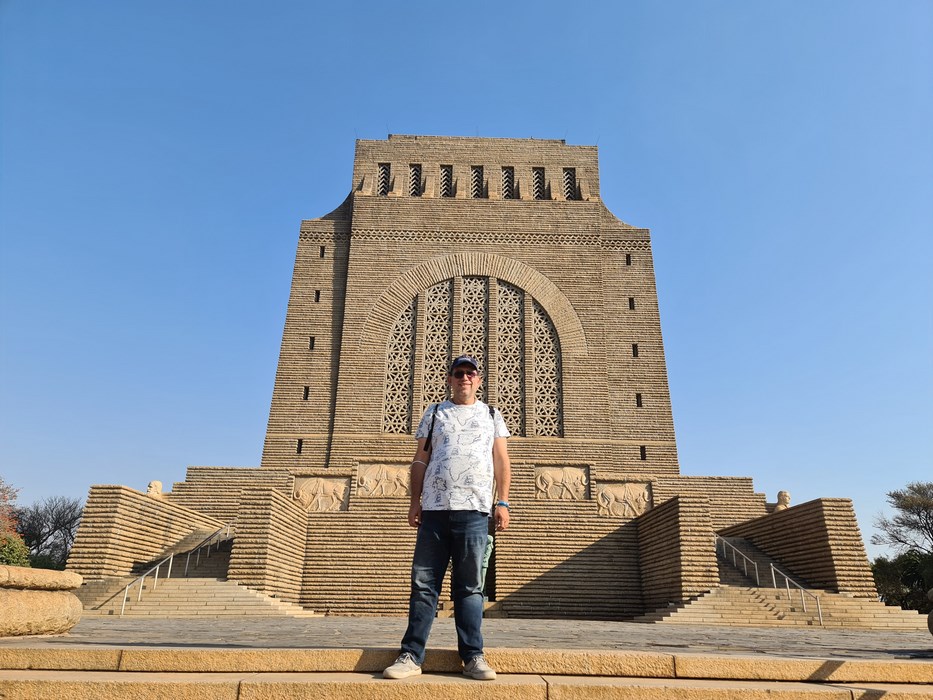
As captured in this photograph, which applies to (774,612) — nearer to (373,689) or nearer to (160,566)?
(373,689)

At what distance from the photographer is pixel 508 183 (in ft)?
70.0

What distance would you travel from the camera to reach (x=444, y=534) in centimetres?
305

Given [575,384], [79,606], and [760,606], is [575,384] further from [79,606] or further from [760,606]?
[79,606]

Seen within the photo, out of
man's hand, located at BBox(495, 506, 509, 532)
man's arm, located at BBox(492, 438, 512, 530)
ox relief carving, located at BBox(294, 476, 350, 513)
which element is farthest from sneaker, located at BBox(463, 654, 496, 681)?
ox relief carving, located at BBox(294, 476, 350, 513)

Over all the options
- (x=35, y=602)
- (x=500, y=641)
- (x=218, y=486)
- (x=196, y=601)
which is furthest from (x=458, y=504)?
(x=218, y=486)

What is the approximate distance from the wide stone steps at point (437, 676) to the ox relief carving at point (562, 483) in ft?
36.9

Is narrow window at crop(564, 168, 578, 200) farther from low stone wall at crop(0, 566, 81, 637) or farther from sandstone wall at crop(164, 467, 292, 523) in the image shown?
low stone wall at crop(0, 566, 81, 637)

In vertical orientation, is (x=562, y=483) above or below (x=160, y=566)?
above

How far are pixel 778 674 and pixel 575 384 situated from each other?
51.1 ft

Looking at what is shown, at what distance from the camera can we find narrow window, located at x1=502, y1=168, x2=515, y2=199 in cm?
2110

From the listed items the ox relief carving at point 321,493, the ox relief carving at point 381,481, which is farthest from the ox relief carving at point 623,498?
the ox relief carving at point 321,493

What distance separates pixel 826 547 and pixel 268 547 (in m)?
8.75

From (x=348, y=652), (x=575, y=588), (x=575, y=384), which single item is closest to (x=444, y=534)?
(x=348, y=652)

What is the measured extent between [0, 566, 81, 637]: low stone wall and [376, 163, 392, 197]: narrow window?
18.1m
